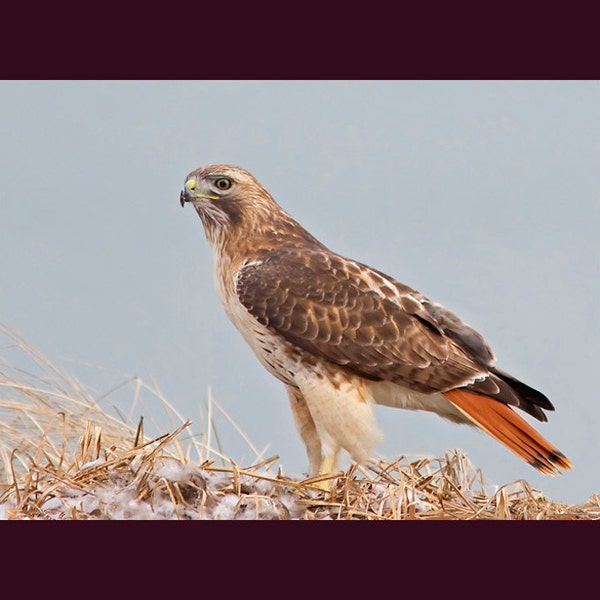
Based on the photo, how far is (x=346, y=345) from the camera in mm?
4875

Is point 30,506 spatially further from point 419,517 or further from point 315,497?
point 419,517

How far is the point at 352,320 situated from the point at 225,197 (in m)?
0.82

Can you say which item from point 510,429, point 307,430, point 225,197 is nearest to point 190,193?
point 225,197

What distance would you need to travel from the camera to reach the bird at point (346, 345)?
4.87 meters

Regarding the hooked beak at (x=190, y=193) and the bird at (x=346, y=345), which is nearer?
the bird at (x=346, y=345)

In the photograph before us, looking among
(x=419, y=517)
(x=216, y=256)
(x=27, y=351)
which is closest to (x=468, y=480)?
(x=419, y=517)

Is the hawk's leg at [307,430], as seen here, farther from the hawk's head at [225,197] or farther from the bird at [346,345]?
the hawk's head at [225,197]

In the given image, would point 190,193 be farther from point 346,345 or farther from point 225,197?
point 346,345

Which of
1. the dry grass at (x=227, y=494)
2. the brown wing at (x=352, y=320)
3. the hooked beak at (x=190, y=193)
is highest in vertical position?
the hooked beak at (x=190, y=193)

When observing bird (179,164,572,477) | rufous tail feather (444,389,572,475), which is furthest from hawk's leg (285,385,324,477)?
rufous tail feather (444,389,572,475)

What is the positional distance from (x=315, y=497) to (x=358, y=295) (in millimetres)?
1015

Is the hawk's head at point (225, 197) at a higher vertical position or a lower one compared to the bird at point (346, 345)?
higher

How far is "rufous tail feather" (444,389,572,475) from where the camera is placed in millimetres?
4867

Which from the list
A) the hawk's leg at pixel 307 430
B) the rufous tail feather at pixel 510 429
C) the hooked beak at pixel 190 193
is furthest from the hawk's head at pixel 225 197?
the rufous tail feather at pixel 510 429
